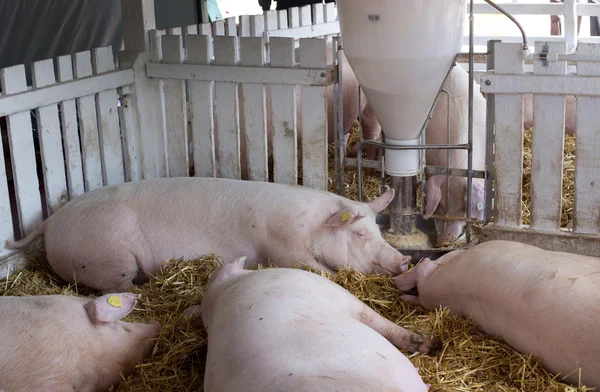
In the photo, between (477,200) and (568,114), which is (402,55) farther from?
(568,114)

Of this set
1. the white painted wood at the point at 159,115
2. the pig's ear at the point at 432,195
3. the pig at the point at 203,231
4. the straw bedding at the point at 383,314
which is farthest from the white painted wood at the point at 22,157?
the pig's ear at the point at 432,195

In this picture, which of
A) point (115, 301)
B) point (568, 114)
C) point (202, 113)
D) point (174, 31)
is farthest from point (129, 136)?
point (568, 114)

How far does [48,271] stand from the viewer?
15.9 feet

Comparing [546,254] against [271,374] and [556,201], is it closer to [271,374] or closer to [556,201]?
[556,201]

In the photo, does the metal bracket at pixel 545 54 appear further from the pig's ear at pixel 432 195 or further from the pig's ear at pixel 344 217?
the pig's ear at pixel 344 217

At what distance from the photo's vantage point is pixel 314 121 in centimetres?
Result: 518

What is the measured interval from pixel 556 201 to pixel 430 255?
77cm

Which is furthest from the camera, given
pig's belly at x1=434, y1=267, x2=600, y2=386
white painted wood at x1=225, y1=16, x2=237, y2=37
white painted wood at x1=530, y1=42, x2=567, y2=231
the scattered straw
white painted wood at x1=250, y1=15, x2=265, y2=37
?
white painted wood at x1=250, y1=15, x2=265, y2=37

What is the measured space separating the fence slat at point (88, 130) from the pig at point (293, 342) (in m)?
1.98

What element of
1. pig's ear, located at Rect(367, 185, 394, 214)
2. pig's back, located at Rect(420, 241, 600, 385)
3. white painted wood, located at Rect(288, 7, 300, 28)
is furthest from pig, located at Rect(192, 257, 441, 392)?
white painted wood, located at Rect(288, 7, 300, 28)

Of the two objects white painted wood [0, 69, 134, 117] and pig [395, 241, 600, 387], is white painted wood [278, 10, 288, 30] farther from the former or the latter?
pig [395, 241, 600, 387]

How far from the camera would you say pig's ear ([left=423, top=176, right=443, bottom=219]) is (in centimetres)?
506

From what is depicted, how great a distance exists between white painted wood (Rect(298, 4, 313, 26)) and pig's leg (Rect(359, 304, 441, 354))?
4.39 m

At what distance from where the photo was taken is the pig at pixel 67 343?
126 inches
